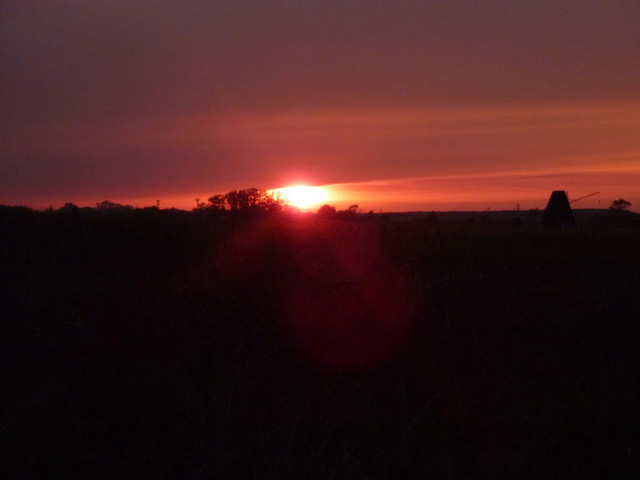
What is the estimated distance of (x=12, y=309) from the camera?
6.50m

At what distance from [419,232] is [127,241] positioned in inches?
276

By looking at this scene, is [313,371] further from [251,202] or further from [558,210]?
[558,210]

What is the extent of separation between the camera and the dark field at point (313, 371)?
421 centimetres

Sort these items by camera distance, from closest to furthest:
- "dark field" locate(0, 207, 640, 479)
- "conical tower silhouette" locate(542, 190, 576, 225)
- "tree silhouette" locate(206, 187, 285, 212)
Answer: "dark field" locate(0, 207, 640, 479)
"tree silhouette" locate(206, 187, 285, 212)
"conical tower silhouette" locate(542, 190, 576, 225)

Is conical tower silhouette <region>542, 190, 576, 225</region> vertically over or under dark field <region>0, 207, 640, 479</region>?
over

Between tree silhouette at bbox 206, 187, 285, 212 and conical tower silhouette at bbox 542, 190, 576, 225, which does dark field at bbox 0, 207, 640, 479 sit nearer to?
tree silhouette at bbox 206, 187, 285, 212

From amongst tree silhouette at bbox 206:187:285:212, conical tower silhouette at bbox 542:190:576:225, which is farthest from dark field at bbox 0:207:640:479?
conical tower silhouette at bbox 542:190:576:225

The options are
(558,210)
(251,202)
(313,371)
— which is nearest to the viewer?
(313,371)

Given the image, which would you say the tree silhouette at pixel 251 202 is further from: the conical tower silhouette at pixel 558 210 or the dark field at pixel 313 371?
the conical tower silhouette at pixel 558 210

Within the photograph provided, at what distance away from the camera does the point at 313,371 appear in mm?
5461

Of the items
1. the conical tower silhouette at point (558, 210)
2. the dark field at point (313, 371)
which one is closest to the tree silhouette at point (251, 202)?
the dark field at point (313, 371)

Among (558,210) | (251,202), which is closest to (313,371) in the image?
(251,202)

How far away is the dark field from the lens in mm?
4207

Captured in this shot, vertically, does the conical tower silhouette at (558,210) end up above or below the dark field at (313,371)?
above
